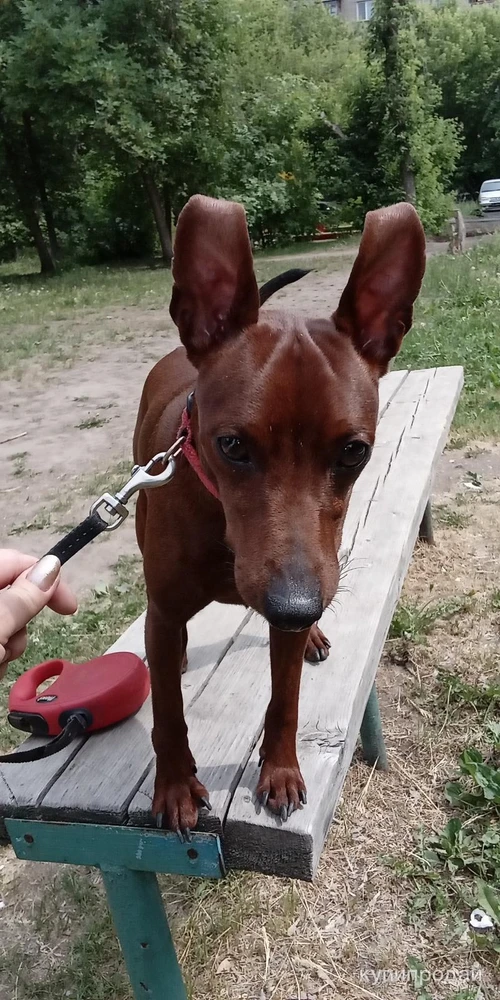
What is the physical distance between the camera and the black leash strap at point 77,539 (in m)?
1.69

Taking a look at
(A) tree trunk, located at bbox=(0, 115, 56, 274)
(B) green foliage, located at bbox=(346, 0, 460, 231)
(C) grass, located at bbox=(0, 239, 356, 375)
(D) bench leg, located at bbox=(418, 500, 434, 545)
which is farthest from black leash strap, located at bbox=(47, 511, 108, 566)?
(B) green foliage, located at bbox=(346, 0, 460, 231)

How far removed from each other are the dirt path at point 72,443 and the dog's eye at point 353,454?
2.79 metres

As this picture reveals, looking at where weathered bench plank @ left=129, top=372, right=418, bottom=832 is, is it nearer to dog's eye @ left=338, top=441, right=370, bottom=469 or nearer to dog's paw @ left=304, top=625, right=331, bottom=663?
dog's paw @ left=304, top=625, right=331, bottom=663

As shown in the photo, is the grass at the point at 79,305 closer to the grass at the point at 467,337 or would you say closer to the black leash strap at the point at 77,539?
the grass at the point at 467,337

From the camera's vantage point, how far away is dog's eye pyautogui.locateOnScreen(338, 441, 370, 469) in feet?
4.75

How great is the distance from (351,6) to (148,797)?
255 feet

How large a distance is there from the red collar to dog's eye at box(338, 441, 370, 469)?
0.25m

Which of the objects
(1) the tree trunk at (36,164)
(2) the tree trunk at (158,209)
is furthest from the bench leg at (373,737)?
(1) the tree trunk at (36,164)

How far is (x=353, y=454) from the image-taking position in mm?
1465

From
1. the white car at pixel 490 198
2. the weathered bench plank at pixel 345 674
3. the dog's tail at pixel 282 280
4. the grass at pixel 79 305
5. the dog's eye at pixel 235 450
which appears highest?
the dog's tail at pixel 282 280

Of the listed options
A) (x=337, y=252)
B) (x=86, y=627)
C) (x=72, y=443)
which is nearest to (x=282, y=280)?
(x=86, y=627)

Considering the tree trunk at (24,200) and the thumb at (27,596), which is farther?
the tree trunk at (24,200)

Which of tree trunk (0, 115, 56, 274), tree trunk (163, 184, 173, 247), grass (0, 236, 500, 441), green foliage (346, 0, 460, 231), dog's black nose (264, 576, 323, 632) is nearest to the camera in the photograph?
dog's black nose (264, 576, 323, 632)

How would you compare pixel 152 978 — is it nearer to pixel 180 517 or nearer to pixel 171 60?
pixel 180 517
